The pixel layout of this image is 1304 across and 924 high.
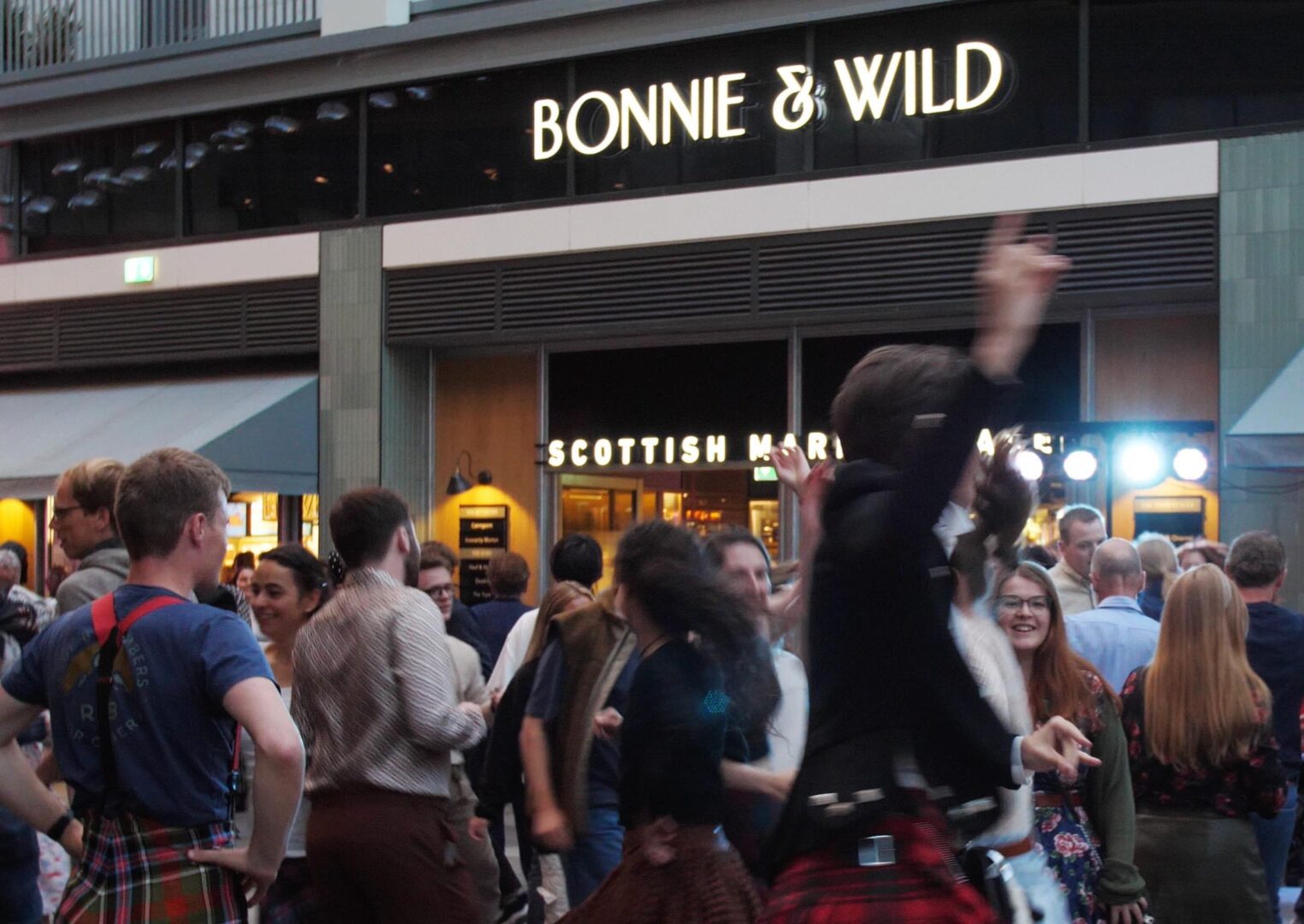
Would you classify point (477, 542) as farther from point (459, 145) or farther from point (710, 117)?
point (710, 117)

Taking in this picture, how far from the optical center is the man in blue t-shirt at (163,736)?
11.4 feet

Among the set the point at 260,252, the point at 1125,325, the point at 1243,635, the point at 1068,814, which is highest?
the point at 260,252

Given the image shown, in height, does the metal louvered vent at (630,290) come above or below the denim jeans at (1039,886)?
above

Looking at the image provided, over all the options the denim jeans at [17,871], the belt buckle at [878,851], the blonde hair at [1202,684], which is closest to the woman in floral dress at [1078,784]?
the blonde hair at [1202,684]

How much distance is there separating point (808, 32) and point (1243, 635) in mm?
10127

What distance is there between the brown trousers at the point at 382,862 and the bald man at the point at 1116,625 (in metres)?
3.43

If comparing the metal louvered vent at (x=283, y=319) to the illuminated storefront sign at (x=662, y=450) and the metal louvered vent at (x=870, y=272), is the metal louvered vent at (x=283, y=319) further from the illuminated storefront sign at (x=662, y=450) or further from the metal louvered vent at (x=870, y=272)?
the metal louvered vent at (x=870, y=272)

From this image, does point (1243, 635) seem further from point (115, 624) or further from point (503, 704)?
point (115, 624)

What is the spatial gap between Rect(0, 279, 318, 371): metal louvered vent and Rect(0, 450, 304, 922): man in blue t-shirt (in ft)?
45.8

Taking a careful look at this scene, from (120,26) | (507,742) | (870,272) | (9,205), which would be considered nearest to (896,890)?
(507,742)

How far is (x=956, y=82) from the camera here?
14.1 m

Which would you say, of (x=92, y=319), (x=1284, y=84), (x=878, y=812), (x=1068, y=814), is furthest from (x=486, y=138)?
(x=878, y=812)

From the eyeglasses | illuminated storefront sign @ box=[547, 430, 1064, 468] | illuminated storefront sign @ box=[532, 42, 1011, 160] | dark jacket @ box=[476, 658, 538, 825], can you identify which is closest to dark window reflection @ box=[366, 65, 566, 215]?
illuminated storefront sign @ box=[532, 42, 1011, 160]

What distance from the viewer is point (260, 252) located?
57.4 ft
